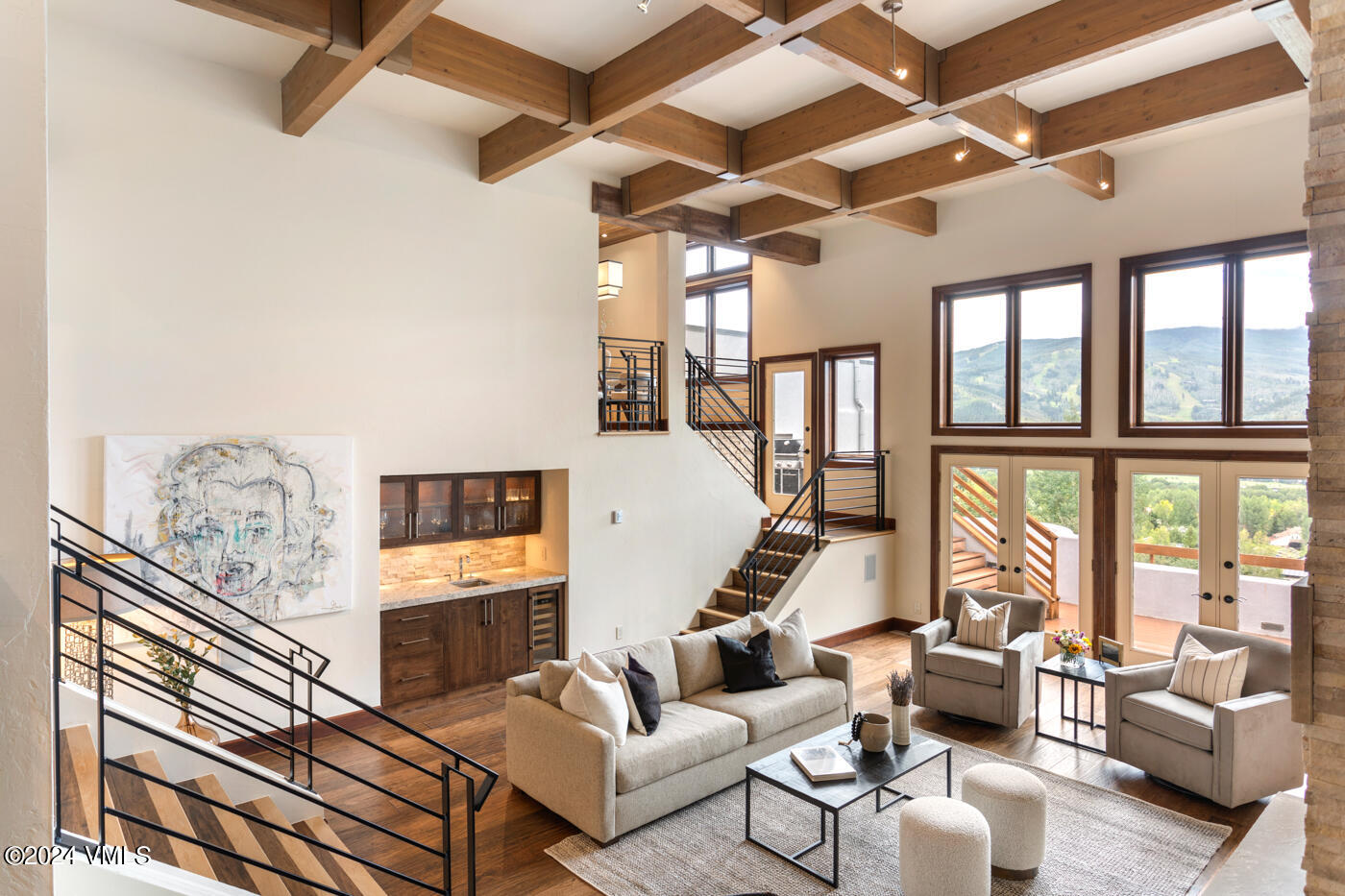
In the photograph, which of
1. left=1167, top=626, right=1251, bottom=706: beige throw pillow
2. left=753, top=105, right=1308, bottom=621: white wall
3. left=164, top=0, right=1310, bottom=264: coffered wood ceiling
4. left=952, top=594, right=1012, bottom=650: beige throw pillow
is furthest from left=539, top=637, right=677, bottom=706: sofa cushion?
left=753, top=105, right=1308, bottom=621: white wall

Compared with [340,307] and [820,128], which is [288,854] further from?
[820,128]

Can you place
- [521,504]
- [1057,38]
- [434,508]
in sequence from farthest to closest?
[521,504] < [434,508] < [1057,38]

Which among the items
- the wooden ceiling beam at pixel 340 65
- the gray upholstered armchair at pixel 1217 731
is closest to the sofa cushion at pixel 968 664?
the gray upholstered armchair at pixel 1217 731

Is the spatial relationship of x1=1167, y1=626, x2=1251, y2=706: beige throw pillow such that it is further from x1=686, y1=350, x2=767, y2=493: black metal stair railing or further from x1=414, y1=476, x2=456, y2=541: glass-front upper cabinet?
x1=414, y1=476, x2=456, y2=541: glass-front upper cabinet

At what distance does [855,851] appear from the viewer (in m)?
3.91

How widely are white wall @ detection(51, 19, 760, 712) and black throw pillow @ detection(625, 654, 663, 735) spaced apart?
233 cm

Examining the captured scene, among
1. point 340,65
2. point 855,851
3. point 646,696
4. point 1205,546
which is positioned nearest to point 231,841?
point 646,696

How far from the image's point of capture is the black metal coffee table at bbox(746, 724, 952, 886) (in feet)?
12.1

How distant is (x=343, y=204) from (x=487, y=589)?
126 inches

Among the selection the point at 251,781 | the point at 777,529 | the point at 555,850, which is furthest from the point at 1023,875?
the point at 777,529

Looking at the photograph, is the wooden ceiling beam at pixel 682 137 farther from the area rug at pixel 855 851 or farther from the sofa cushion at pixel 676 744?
the area rug at pixel 855 851

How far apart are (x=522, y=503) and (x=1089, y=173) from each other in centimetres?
573

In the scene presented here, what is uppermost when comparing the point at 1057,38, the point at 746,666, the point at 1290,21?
the point at 1057,38

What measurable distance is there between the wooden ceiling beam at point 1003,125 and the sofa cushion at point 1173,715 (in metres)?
3.84
